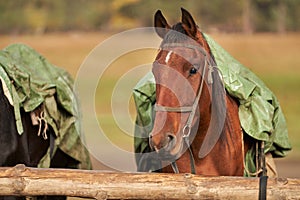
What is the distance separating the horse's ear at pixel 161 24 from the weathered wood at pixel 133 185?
1134 millimetres

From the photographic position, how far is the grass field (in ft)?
83.9

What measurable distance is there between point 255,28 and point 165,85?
30.1 metres

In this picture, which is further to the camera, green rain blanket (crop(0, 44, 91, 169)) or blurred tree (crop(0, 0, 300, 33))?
blurred tree (crop(0, 0, 300, 33))

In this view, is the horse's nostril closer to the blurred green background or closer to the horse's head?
the horse's head

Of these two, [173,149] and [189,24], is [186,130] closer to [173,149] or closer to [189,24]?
[173,149]

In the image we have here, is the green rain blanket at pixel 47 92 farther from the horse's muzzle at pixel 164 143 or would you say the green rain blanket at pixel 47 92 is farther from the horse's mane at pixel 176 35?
the horse's muzzle at pixel 164 143

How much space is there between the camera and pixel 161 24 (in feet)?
17.2

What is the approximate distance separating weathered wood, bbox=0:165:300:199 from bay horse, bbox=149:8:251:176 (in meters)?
0.26

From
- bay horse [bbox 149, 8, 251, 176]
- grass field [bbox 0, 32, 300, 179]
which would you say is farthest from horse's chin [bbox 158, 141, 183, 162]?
grass field [bbox 0, 32, 300, 179]

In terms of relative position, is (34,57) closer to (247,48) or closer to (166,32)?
(166,32)

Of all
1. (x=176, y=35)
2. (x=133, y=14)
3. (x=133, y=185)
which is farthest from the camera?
(x=133, y=14)

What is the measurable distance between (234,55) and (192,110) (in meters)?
25.8

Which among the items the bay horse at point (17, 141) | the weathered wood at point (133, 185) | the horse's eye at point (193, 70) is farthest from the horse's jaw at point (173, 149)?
the bay horse at point (17, 141)

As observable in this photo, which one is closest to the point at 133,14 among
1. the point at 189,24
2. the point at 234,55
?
the point at 234,55
